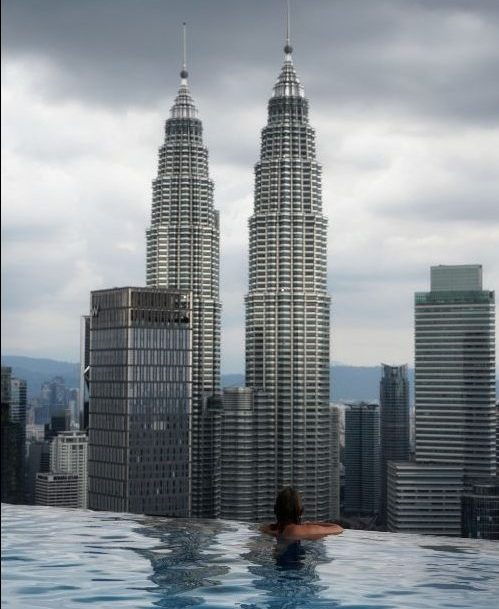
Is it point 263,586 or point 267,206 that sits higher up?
point 267,206

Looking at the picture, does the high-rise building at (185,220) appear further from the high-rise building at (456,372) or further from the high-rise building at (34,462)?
the high-rise building at (456,372)

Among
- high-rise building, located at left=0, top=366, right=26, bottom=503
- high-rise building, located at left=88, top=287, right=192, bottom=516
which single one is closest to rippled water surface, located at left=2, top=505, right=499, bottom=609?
high-rise building, located at left=88, top=287, right=192, bottom=516

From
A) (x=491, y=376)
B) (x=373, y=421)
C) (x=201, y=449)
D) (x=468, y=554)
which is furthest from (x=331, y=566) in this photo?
(x=373, y=421)

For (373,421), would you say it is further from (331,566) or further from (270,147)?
(331,566)

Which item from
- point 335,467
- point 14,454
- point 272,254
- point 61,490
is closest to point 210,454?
point 61,490

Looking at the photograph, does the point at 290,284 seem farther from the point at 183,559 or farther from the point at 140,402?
the point at 183,559

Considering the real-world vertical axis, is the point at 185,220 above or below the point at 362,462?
above

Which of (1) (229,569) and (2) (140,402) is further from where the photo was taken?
(2) (140,402)
